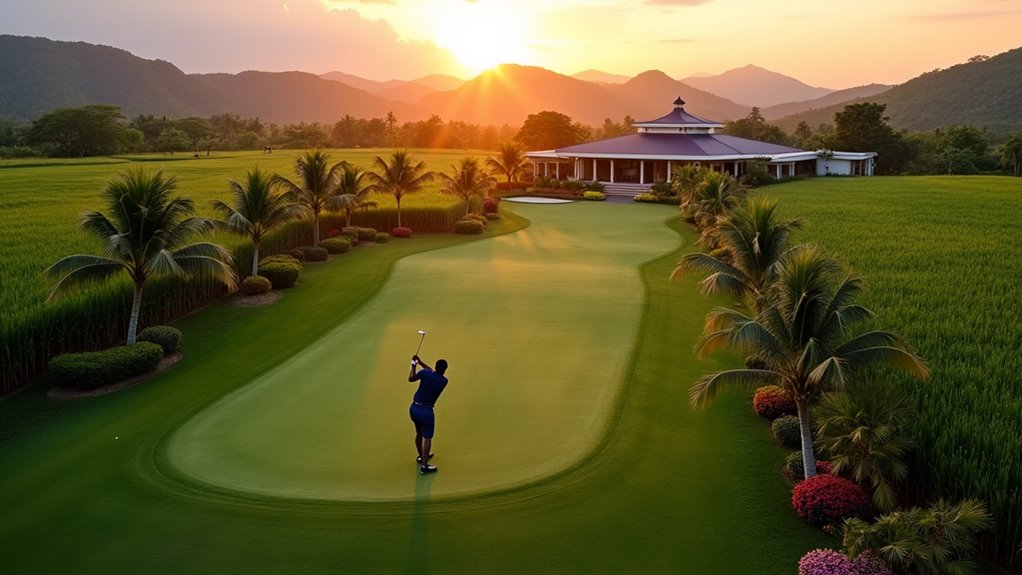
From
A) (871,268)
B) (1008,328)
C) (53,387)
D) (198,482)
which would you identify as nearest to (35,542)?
(198,482)

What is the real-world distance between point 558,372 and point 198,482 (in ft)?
26.4

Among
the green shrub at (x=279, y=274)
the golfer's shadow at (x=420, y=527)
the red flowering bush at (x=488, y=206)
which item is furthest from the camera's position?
the red flowering bush at (x=488, y=206)

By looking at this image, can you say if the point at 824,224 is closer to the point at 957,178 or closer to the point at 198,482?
the point at 198,482

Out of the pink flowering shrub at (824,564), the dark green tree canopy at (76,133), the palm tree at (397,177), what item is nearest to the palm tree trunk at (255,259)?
the palm tree at (397,177)

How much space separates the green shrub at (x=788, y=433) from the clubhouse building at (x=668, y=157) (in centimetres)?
4951

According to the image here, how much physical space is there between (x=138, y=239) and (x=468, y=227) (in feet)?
74.7

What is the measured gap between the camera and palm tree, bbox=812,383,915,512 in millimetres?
9680

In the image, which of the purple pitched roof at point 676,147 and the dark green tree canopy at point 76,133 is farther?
the dark green tree canopy at point 76,133

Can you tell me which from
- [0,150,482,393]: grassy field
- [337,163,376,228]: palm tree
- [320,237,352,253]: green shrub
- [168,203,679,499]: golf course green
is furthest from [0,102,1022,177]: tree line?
[168,203,679,499]: golf course green

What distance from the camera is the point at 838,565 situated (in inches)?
334

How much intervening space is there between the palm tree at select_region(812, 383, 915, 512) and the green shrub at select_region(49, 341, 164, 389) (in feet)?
47.9

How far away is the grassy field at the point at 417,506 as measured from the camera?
9.45 metres

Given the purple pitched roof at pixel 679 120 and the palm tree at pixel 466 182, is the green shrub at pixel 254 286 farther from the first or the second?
the purple pitched roof at pixel 679 120

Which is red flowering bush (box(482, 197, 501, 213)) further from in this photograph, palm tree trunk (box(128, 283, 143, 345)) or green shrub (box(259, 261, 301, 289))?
palm tree trunk (box(128, 283, 143, 345))
